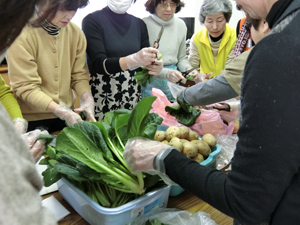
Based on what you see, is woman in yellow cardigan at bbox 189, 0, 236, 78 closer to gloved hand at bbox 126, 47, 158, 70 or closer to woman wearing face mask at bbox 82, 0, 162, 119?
woman wearing face mask at bbox 82, 0, 162, 119

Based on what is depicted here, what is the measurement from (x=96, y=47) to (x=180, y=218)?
1.08m

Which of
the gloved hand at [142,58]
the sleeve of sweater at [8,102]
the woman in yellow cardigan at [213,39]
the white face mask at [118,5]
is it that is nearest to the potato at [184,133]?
the gloved hand at [142,58]

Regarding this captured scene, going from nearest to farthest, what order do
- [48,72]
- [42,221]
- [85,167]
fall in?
[42,221], [85,167], [48,72]

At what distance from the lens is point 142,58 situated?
146 cm

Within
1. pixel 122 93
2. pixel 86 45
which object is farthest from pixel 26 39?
pixel 122 93

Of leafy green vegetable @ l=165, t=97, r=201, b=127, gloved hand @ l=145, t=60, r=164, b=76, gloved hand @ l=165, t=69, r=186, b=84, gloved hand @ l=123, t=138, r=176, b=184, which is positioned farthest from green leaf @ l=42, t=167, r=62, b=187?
gloved hand @ l=165, t=69, r=186, b=84

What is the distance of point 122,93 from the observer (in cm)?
167

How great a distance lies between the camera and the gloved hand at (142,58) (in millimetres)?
1452

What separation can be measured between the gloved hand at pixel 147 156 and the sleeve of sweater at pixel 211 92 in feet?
1.85

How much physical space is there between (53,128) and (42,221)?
3.97 feet

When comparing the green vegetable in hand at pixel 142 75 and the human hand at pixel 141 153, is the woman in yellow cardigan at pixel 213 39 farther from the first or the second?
the human hand at pixel 141 153

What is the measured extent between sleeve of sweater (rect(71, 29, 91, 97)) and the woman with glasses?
1.77ft

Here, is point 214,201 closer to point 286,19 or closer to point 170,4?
point 286,19

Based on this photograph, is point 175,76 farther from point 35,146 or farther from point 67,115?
point 35,146
